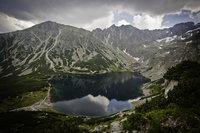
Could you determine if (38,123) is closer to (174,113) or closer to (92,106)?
(92,106)

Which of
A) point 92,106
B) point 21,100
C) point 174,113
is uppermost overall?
point 174,113

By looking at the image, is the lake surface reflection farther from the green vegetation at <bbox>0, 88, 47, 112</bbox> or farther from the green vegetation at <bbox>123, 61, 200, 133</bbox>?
the green vegetation at <bbox>123, 61, 200, 133</bbox>

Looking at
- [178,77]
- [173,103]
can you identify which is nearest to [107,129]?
[173,103]

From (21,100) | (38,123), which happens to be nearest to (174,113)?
(38,123)

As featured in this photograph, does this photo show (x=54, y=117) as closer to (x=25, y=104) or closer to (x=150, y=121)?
(x=25, y=104)

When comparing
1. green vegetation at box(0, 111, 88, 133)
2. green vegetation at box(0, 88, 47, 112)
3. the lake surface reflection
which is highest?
green vegetation at box(0, 88, 47, 112)

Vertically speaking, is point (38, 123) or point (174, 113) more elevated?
point (174, 113)

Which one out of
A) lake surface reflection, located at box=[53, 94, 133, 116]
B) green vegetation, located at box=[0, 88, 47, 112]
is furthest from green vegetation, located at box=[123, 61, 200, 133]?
green vegetation, located at box=[0, 88, 47, 112]

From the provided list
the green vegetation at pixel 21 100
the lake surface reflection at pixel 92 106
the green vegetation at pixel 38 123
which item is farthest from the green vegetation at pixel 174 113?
the green vegetation at pixel 21 100

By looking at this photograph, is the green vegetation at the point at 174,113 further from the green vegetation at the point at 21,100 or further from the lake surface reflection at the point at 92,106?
the green vegetation at the point at 21,100
